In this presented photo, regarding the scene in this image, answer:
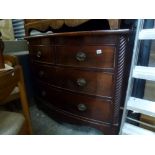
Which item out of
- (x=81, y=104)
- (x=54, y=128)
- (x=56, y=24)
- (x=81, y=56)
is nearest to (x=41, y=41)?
(x=56, y=24)

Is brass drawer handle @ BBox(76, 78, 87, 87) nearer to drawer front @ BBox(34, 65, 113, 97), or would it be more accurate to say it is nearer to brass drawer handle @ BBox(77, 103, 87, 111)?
drawer front @ BBox(34, 65, 113, 97)

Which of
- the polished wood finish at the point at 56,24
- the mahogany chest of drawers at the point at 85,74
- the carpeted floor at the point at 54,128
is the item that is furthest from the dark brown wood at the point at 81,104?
the polished wood finish at the point at 56,24

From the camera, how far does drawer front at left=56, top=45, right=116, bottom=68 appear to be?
3.63 feet

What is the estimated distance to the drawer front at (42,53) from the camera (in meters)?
1.41

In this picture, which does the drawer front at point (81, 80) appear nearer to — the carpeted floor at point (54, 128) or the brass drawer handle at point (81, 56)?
the brass drawer handle at point (81, 56)

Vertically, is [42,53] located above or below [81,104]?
above

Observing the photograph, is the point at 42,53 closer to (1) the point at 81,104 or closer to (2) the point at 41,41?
(2) the point at 41,41

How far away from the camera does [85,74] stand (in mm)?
1244

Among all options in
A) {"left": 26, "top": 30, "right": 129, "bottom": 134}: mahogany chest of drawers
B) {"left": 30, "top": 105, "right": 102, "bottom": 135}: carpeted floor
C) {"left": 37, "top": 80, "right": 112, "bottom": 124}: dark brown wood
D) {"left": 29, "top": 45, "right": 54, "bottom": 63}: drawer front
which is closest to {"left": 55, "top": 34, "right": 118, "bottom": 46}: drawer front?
{"left": 26, "top": 30, "right": 129, "bottom": 134}: mahogany chest of drawers

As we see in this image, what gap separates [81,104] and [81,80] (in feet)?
0.70

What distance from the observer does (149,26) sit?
3.48ft

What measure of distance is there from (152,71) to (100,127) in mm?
651
